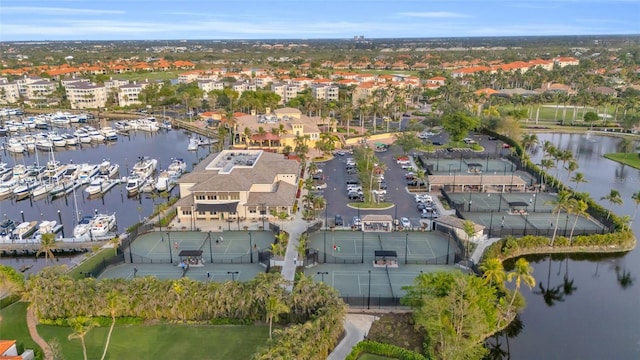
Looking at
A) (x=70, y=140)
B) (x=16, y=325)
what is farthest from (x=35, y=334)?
(x=70, y=140)

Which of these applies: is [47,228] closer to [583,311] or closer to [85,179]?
[85,179]

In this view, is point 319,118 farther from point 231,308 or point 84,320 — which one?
point 84,320

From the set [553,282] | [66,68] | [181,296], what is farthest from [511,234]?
[66,68]

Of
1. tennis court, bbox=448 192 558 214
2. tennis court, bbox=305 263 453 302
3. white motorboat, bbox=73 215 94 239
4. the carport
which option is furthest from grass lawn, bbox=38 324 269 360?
tennis court, bbox=448 192 558 214

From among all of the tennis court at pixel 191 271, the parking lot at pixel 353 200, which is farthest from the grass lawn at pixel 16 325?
the parking lot at pixel 353 200

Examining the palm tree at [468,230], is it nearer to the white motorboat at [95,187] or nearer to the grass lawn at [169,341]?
the grass lawn at [169,341]
